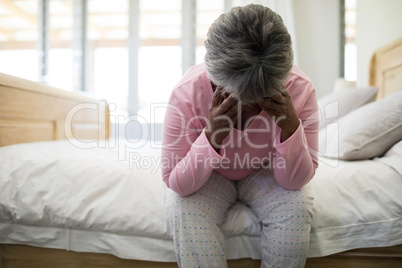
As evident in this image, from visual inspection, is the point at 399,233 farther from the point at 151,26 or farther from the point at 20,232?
the point at 151,26

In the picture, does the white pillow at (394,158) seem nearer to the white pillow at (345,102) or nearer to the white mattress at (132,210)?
the white mattress at (132,210)

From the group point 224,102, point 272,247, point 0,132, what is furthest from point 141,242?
point 0,132

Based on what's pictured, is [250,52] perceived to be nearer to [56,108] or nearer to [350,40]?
[56,108]

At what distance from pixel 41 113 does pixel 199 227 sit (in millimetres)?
1016

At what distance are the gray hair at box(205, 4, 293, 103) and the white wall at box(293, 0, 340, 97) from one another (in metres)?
2.22

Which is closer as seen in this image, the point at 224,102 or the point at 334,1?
the point at 224,102

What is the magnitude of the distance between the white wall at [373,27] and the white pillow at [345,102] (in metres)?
0.51

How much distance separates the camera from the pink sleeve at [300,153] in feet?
2.23

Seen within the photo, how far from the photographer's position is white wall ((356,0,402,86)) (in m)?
1.57

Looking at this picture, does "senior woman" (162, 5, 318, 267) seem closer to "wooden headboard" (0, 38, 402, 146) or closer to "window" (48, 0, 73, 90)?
"wooden headboard" (0, 38, 402, 146)


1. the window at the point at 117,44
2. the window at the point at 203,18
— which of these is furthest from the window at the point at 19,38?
the window at the point at 203,18

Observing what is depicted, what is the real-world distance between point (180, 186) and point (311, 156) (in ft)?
1.20

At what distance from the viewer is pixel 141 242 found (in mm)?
772

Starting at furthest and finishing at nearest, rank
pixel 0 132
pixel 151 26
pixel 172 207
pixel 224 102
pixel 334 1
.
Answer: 1. pixel 151 26
2. pixel 334 1
3. pixel 0 132
4. pixel 172 207
5. pixel 224 102
